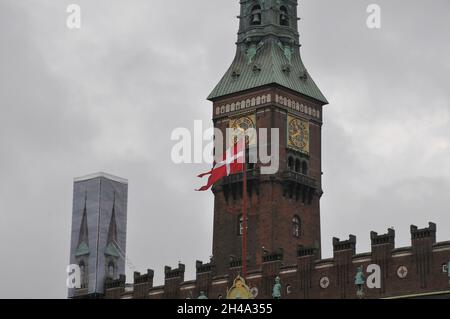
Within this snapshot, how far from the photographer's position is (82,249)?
135 m

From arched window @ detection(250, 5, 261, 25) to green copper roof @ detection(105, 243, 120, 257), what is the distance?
25.9m

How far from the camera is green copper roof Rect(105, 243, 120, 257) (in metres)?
135

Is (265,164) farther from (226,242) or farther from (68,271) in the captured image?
(68,271)

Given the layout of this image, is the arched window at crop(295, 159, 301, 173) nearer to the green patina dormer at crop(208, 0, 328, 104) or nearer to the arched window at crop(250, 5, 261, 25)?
the green patina dormer at crop(208, 0, 328, 104)

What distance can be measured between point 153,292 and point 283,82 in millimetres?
23572

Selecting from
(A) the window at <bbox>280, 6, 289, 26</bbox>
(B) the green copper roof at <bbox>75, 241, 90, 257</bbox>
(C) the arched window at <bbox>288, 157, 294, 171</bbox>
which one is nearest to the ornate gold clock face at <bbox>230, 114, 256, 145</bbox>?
(C) the arched window at <bbox>288, 157, 294, 171</bbox>

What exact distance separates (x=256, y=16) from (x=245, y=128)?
12.4m

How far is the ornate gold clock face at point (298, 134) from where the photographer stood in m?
133

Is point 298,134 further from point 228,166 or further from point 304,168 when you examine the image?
point 228,166

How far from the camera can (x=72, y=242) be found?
136 meters
